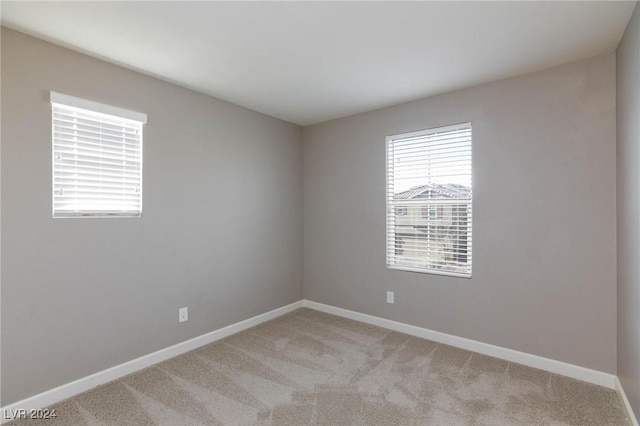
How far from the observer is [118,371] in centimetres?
243

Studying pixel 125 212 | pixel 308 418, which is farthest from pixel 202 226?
pixel 308 418

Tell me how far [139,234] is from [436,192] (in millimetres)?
2751

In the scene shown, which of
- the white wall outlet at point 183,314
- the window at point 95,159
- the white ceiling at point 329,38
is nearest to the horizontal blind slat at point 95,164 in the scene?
the window at point 95,159

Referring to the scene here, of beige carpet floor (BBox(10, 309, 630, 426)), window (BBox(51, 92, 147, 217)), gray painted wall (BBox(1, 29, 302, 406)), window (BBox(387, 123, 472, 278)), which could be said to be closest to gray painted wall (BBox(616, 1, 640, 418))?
beige carpet floor (BBox(10, 309, 630, 426))

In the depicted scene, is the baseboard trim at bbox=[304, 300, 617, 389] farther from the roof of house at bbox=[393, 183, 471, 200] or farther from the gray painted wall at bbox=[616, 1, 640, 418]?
the roof of house at bbox=[393, 183, 471, 200]

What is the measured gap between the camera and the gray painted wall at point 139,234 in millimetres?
A: 2006

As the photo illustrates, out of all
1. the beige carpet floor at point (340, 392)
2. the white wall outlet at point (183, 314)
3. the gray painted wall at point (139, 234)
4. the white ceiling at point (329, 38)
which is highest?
the white ceiling at point (329, 38)

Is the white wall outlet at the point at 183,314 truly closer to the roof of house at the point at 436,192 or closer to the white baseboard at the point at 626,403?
the roof of house at the point at 436,192

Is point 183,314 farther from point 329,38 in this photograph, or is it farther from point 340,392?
point 329,38

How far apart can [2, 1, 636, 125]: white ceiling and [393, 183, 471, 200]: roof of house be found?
36.8 inches

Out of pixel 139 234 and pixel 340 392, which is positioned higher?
pixel 139 234

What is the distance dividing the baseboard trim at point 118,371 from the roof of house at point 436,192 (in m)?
2.16

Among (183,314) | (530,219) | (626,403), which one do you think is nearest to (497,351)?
(626,403)

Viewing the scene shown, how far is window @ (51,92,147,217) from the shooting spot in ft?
7.17
